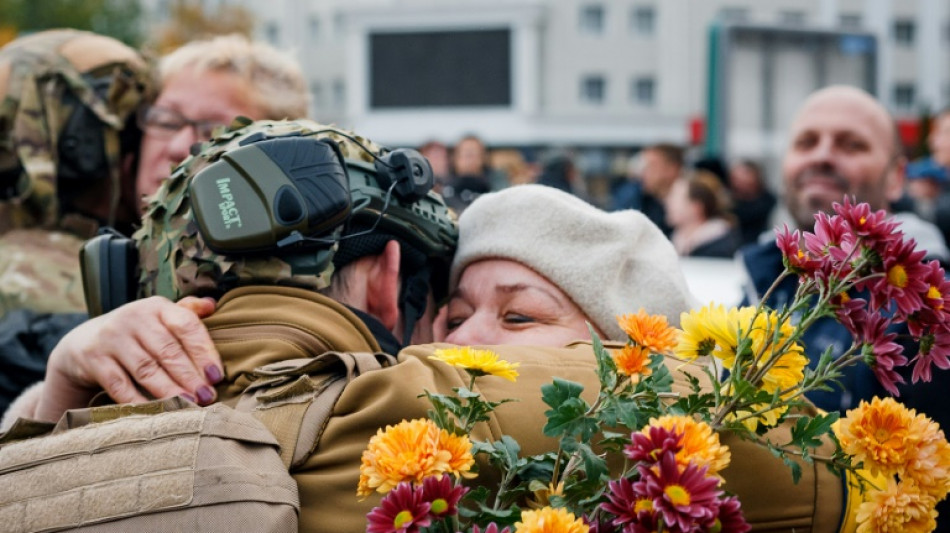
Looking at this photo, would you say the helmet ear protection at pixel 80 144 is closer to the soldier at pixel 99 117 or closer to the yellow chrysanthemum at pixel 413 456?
the soldier at pixel 99 117

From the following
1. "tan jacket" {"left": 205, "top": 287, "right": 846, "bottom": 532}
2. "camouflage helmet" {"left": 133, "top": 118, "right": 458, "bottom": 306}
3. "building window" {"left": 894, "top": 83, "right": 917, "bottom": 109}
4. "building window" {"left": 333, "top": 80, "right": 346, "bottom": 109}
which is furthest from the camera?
"building window" {"left": 333, "top": 80, "right": 346, "bottom": 109}

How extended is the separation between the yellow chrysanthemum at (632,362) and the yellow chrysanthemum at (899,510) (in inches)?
14.8

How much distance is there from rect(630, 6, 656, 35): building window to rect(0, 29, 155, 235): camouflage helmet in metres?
43.2

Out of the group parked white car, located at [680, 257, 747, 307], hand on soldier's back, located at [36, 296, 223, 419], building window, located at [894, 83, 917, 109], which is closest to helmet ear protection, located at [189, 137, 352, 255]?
hand on soldier's back, located at [36, 296, 223, 419]

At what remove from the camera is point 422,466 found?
1434 millimetres

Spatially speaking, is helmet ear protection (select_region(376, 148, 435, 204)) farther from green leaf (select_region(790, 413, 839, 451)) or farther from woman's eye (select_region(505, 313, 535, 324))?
green leaf (select_region(790, 413, 839, 451))

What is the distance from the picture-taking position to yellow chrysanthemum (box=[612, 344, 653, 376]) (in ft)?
4.97

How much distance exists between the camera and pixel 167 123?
3848mm

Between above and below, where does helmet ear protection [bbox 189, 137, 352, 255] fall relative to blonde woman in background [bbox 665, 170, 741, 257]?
above

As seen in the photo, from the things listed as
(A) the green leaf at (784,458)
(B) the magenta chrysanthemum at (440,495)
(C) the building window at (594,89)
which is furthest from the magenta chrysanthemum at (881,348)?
(C) the building window at (594,89)

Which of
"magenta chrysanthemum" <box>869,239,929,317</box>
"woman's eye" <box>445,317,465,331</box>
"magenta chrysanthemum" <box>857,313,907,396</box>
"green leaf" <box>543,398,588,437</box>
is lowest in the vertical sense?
"woman's eye" <box>445,317,465,331</box>

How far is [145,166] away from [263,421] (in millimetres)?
2378

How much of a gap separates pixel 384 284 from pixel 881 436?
38.9 inches

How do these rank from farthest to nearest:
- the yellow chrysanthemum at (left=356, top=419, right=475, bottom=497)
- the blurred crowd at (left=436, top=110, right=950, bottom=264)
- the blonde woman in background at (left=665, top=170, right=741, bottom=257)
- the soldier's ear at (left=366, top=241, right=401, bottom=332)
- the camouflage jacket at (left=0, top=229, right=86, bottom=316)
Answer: the blurred crowd at (left=436, top=110, right=950, bottom=264)
the blonde woman in background at (left=665, top=170, right=741, bottom=257)
the camouflage jacket at (left=0, top=229, right=86, bottom=316)
the soldier's ear at (left=366, top=241, right=401, bottom=332)
the yellow chrysanthemum at (left=356, top=419, right=475, bottom=497)
